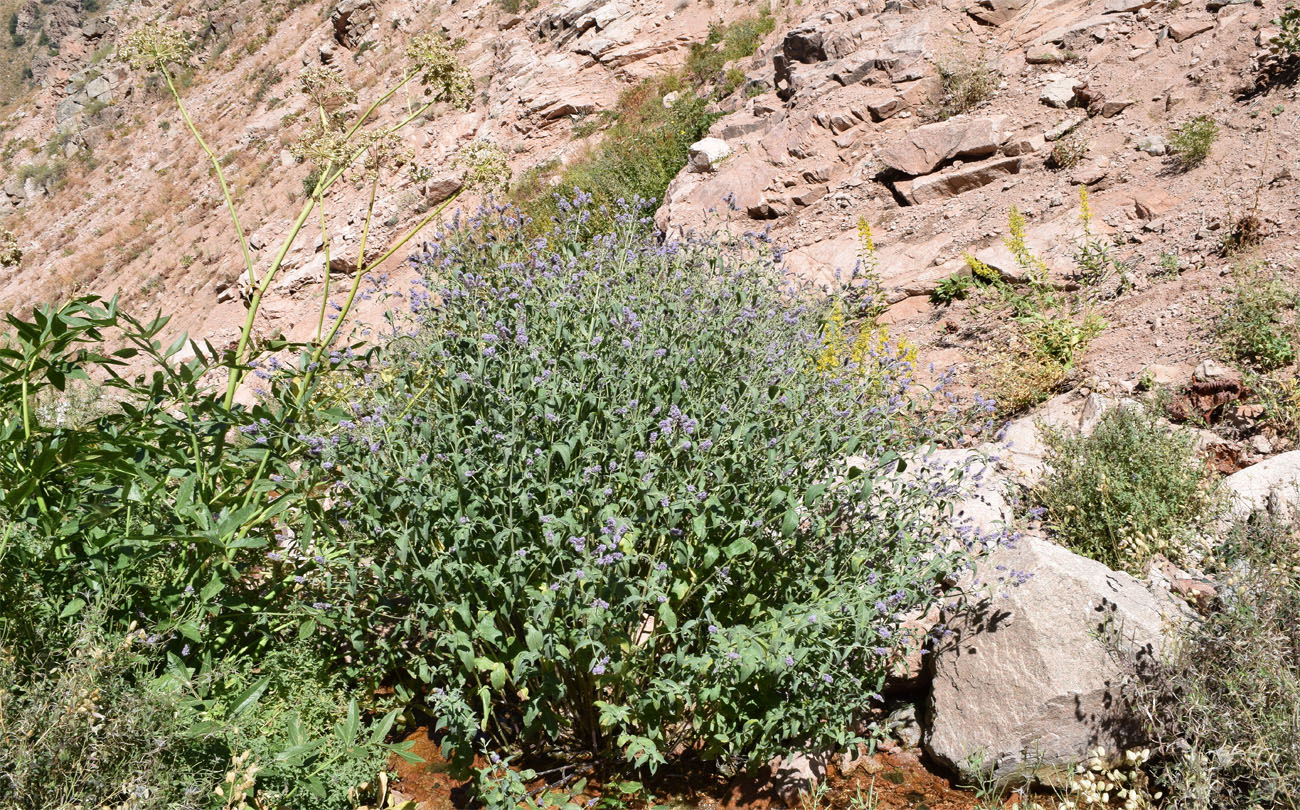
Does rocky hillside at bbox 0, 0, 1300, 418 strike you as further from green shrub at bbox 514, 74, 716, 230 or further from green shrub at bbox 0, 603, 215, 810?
green shrub at bbox 0, 603, 215, 810

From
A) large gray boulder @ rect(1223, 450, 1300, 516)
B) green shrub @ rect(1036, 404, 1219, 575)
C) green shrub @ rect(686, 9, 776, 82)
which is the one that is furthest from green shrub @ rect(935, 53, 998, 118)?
large gray boulder @ rect(1223, 450, 1300, 516)

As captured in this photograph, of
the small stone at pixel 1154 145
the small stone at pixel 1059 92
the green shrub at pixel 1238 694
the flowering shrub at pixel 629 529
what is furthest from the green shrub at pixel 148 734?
the small stone at pixel 1059 92

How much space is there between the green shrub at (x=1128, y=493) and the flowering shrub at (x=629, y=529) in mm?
1142

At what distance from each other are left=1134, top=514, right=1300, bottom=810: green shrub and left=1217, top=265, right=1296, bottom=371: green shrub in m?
2.03

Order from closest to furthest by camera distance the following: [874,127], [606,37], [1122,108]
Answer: [1122,108] → [874,127] → [606,37]

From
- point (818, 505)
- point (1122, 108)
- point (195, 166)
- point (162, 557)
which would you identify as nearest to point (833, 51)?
point (1122, 108)

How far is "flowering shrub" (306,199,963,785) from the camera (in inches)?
103

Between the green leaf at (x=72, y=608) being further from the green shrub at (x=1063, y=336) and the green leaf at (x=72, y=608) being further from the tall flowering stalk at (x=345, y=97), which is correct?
the green shrub at (x=1063, y=336)

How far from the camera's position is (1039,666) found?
303cm

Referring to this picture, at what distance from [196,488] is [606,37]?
13.5 m

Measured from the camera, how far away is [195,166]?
22.9 metres

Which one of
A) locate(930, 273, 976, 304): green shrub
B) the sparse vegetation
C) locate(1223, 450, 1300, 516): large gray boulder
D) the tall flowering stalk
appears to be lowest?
locate(930, 273, 976, 304): green shrub

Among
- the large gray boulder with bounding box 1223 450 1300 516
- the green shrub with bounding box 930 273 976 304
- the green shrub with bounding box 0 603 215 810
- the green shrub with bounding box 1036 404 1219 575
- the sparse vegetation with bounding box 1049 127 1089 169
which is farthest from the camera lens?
the sparse vegetation with bounding box 1049 127 1089 169

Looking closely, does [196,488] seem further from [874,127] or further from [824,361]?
[874,127]
